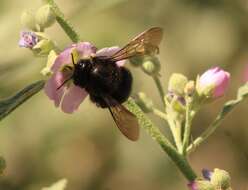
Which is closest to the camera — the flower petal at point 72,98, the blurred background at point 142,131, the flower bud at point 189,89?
the flower petal at point 72,98

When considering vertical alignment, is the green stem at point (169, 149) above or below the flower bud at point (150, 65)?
below

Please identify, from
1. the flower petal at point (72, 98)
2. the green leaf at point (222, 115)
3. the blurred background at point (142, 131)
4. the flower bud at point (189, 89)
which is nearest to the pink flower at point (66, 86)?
the flower petal at point (72, 98)

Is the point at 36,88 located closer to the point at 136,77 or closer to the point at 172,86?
the point at 172,86

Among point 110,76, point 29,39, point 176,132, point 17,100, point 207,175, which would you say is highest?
point 29,39

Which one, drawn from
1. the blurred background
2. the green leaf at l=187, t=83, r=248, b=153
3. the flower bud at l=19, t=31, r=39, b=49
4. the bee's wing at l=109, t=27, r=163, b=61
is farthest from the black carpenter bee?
the blurred background

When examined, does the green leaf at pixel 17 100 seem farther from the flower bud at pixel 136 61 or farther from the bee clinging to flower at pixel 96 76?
the flower bud at pixel 136 61

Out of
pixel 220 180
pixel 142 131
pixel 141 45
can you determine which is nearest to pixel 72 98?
pixel 141 45

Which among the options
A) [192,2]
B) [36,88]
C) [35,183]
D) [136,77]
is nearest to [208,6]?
[192,2]

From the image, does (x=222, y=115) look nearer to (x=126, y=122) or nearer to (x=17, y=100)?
(x=126, y=122)

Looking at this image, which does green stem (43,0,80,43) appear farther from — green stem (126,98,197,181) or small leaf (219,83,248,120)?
small leaf (219,83,248,120)
